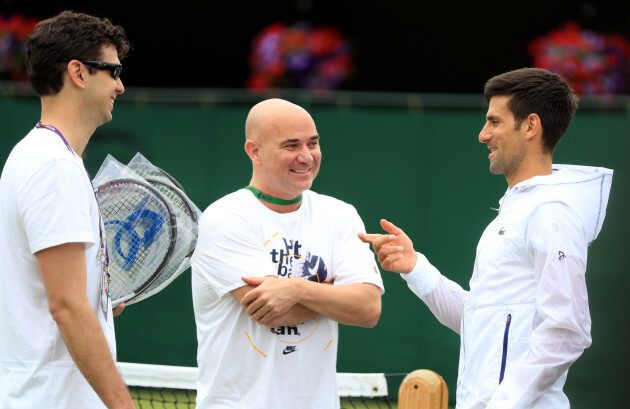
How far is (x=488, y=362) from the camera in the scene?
2854mm

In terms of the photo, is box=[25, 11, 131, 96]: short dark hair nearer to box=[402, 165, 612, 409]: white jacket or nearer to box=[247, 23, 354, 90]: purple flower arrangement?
box=[402, 165, 612, 409]: white jacket

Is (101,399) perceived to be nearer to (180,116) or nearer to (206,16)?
(180,116)

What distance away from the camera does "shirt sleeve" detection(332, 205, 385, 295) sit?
3215mm

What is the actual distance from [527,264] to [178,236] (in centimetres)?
124

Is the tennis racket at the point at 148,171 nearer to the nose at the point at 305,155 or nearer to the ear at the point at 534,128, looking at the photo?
the nose at the point at 305,155

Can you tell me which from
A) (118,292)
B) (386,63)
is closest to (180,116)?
(386,63)

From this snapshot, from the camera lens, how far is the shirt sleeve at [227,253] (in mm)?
3086

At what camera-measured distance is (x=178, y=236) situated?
9.98ft

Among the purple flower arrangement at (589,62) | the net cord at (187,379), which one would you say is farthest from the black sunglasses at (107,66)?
the purple flower arrangement at (589,62)

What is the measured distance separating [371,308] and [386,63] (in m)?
6.38

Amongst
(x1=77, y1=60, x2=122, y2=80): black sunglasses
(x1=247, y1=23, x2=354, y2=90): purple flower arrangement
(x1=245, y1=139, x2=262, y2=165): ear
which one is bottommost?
(x1=245, y1=139, x2=262, y2=165): ear

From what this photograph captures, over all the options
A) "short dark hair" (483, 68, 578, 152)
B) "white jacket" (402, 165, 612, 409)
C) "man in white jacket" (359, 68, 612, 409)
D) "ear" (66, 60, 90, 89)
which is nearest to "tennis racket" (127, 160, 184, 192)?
"ear" (66, 60, 90, 89)

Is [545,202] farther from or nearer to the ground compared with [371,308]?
farther from the ground

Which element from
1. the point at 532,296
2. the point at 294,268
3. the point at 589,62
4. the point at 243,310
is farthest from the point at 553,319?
the point at 589,62
